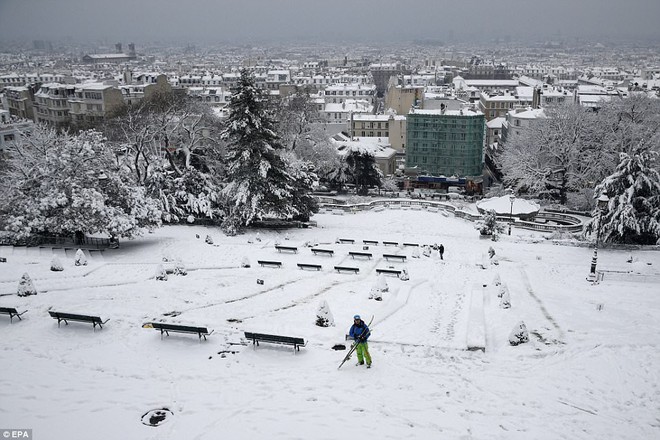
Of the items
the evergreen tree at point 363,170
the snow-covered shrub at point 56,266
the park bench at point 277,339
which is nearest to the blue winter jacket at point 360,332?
the park bench at point 277,339

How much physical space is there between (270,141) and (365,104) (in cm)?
7083

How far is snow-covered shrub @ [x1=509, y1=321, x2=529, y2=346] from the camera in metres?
17.0

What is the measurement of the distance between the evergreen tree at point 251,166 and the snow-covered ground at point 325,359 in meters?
11.9

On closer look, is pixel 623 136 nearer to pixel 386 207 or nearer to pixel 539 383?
pixel 386 207

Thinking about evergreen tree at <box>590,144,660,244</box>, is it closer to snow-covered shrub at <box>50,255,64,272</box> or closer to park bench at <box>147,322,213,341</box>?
park bench at <box>147,322,213,341</box>

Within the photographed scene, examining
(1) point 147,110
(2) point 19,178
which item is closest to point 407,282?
(2) point 19,178

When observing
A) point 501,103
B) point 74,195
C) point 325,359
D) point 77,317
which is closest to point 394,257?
point 325,359

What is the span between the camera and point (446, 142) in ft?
236

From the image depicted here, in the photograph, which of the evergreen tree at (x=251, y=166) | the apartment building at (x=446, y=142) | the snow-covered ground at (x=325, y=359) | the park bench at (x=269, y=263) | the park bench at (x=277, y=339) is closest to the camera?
the snow-covered ground at (x=325, y=359)

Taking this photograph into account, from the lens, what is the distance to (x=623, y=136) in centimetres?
4847

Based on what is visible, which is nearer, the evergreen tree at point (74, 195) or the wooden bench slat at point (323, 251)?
the evergreen tree at point (74, 195)

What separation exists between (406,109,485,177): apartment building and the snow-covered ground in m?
46.8

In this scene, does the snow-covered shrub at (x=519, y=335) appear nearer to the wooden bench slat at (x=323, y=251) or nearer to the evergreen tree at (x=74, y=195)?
the wooden bench slat at (x=323, y=251)

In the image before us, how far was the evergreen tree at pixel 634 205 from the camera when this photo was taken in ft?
111
